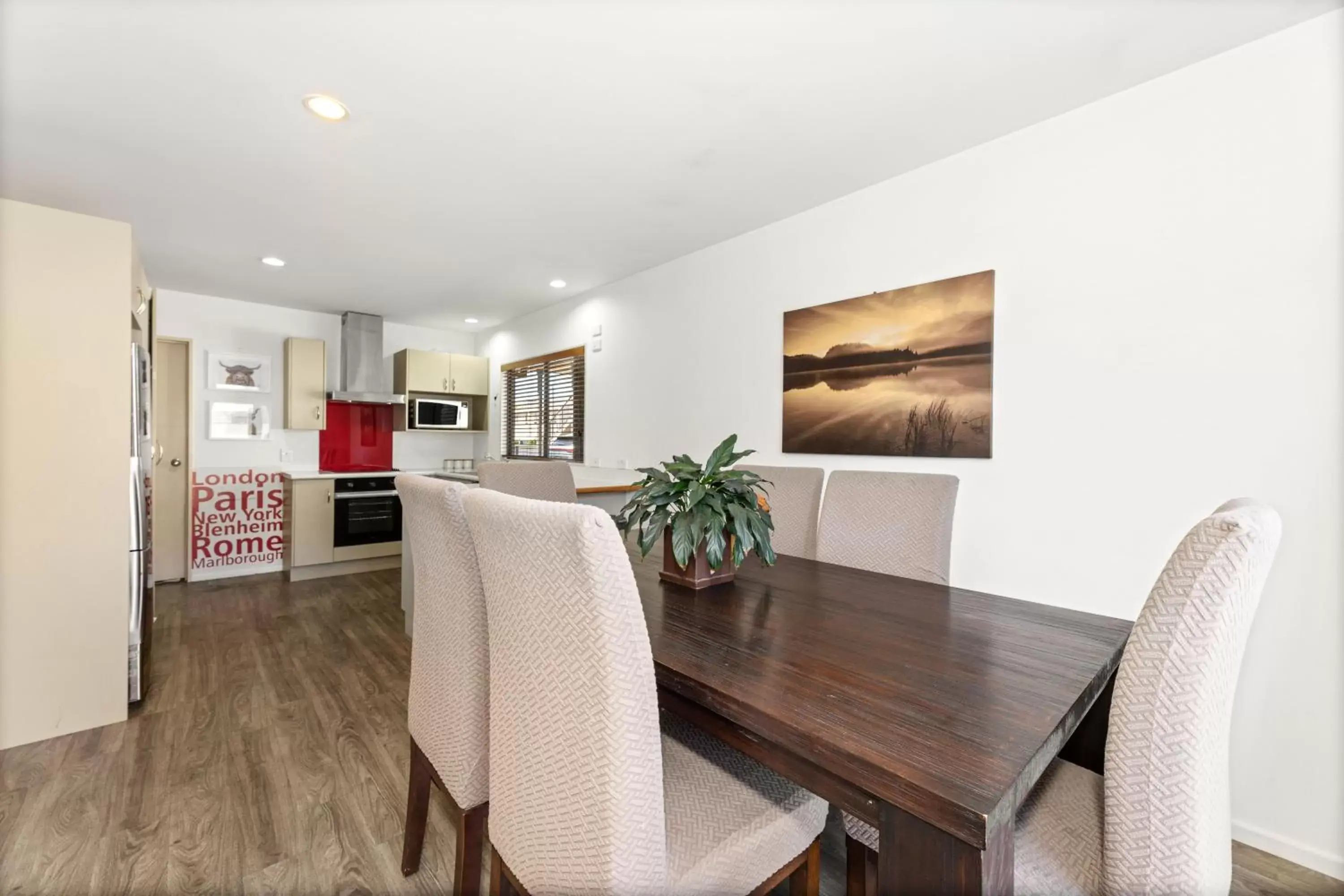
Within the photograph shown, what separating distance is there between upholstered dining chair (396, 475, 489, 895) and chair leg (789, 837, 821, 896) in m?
0.70

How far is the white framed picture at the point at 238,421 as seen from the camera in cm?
456

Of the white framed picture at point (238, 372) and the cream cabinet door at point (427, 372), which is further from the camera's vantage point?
the cream cabinet door at point (427, 372)

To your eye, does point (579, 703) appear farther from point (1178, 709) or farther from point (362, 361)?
point (362, 361)

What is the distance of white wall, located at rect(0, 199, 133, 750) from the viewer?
211 centimetres

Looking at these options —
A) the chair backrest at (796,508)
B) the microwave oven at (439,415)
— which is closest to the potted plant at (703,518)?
the chair backrest at (796,508)

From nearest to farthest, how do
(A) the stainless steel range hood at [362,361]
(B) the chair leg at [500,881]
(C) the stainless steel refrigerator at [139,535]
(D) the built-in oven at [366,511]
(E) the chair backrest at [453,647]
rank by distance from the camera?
(B) the chair leg at [500,881] < (E) the chair backrest at [453,647] < (C) the stainless steel refrigerator at [139,535] < (D) the built-in oven at [366,511] < (A) the stainless steel range hood at [362,361]

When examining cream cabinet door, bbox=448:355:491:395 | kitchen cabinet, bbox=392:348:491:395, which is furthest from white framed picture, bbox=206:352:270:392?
cream cabinet door, bbox=448:355:491:395

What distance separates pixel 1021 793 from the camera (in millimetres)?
682

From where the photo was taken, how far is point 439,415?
5.36 meters

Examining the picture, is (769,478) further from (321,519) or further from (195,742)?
(321,519)

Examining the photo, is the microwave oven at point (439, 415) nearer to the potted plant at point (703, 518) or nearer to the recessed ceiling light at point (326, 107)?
the recessed ceiling light at point (326, 107)

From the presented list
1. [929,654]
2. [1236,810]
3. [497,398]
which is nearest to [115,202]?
[497,398]

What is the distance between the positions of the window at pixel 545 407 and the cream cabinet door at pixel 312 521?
1.57 metres

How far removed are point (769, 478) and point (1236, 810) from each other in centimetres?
177
